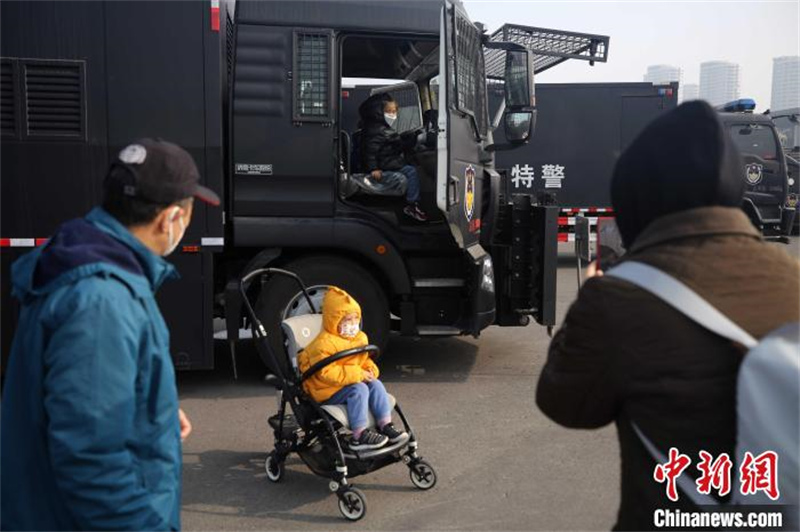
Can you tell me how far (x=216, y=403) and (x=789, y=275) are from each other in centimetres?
486

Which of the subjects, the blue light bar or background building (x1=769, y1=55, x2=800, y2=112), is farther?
background building (x1=769, y1=55, x2=800, y2=112)

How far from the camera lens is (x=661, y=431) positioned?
164 cm

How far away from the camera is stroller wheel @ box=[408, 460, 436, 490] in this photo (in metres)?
4.23

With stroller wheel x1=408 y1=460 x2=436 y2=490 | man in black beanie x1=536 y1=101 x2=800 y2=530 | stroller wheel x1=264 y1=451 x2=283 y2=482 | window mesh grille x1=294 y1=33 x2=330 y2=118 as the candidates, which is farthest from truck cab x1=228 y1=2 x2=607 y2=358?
man in black beanie x1=536 y1=101 x2=800 y2=530

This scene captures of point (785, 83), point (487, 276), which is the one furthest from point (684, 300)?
point (785, 83)

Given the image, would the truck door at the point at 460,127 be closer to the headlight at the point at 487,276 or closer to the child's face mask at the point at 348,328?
the headlight at the point at 487,276

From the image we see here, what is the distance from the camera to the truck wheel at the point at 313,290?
19.6ft

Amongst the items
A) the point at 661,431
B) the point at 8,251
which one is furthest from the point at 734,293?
the point at 8,251

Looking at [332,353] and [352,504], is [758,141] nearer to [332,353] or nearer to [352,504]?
[332,353]

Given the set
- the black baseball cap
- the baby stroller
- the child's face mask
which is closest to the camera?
the black baseball cap

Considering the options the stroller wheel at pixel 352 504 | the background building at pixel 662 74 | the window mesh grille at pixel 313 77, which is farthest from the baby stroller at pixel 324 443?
the background building at pixel 662 74

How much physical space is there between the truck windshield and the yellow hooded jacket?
12.0 m

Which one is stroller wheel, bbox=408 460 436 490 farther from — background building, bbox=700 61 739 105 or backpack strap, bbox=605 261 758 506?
background building, bbox=700 61 739 105

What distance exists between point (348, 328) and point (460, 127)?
7.34ft
